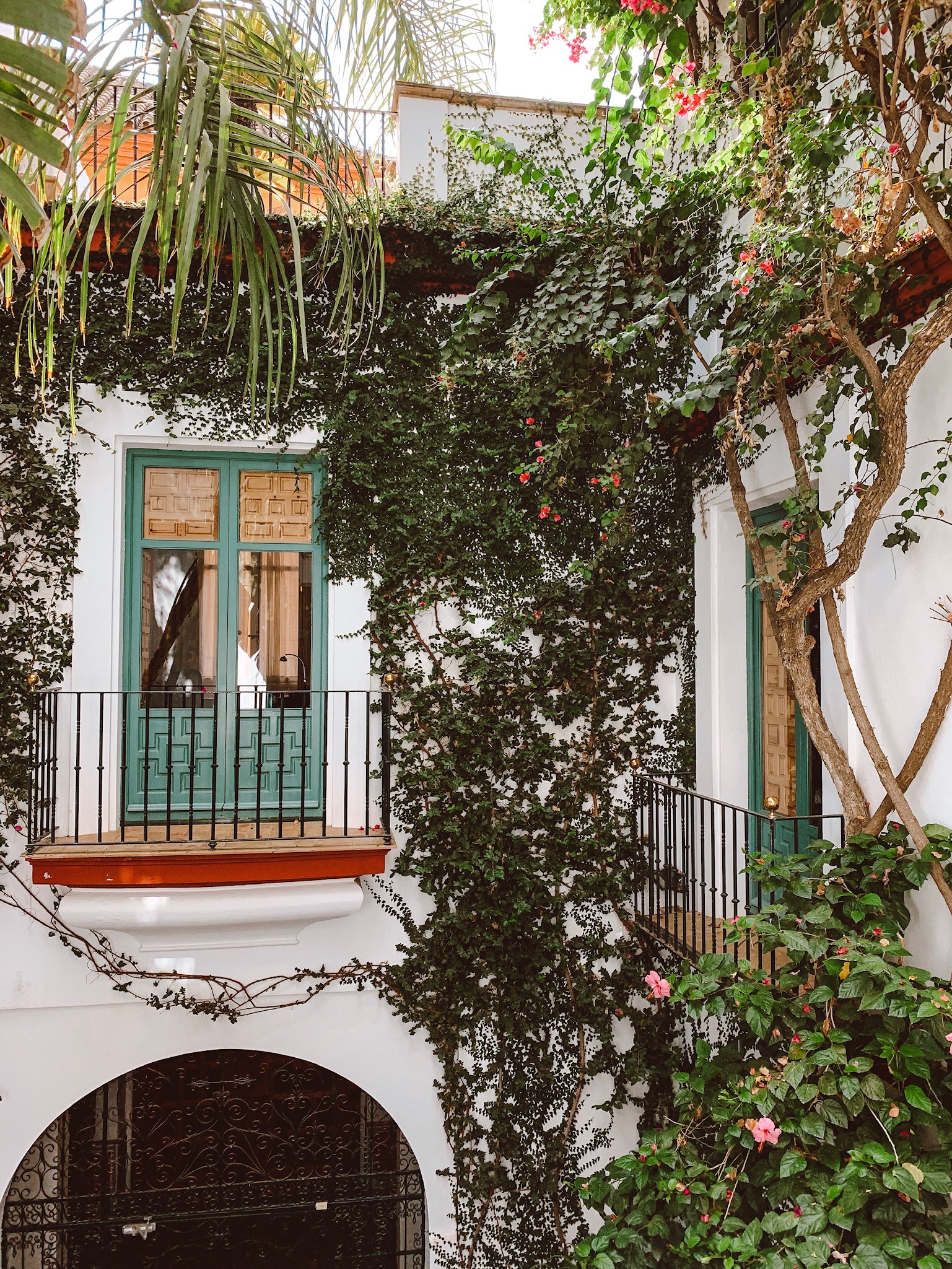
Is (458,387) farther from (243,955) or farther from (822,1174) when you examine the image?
(822,1174)

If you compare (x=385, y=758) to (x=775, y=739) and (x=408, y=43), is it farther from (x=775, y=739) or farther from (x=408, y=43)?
(x=408, y=43)

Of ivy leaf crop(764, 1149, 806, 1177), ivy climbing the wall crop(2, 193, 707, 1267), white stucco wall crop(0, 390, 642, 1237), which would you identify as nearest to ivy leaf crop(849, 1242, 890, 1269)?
ivy leaf crop(764, 1149, 806, 1177)

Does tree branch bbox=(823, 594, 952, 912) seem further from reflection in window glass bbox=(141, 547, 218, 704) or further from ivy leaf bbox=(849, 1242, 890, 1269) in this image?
reflection in window glass bbox=(141, 547, 218, 704)

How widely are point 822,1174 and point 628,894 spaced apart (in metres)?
2.22

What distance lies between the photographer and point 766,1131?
2.64 m

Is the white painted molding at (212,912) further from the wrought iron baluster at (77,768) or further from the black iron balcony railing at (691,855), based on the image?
the black iron balcony railing at (691,855)

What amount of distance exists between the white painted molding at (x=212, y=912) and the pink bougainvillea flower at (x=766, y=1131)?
7.11 feet

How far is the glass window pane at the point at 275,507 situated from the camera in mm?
4648

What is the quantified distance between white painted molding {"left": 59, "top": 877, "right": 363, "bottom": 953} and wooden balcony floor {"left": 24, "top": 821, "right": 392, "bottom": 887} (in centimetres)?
11

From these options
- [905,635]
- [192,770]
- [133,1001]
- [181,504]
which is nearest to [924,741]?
[905,635]

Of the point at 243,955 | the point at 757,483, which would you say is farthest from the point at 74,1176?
the point at 757,483

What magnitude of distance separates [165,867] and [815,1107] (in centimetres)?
283

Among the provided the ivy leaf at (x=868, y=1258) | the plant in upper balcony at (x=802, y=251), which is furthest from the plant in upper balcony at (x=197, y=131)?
the ivy leaf at (x=868, y=1258)

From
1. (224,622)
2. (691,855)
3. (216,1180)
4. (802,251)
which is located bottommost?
(216,1180)
